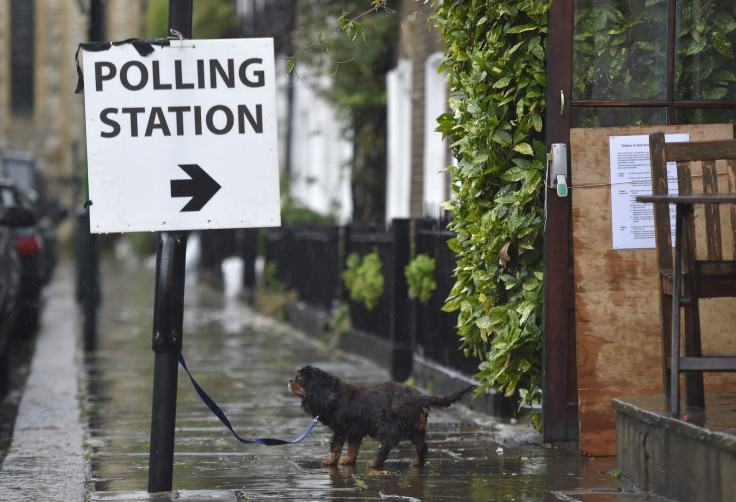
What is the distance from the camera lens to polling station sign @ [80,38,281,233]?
5781 mm

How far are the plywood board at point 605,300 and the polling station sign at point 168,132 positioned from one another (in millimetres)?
1966

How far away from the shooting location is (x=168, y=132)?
19.0ft

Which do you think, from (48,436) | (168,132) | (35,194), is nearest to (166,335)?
(168,132)

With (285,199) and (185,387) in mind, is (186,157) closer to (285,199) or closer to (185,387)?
(185,387)

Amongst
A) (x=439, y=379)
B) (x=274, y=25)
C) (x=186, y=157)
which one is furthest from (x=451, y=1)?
(x=274, y=25)

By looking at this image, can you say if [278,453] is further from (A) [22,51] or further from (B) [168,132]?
(A) [22,51]

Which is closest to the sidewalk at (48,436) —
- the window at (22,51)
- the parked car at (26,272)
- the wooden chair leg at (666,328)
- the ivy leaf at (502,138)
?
the parked car at (26,272)

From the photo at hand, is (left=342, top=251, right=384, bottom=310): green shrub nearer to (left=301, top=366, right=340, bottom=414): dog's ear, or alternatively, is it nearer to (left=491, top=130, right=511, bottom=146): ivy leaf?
(left=491, top=130, right=511, bottom=146): ivy leaf

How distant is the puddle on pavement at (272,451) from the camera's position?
6.14 metres

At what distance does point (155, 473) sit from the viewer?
592 centimetres

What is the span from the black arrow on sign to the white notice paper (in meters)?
2.37

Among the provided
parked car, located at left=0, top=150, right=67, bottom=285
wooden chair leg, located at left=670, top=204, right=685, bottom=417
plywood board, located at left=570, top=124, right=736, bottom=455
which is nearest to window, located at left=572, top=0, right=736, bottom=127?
plywood board, located at left=570, top=124, right=736, bottom=455

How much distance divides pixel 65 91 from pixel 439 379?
1696 inches

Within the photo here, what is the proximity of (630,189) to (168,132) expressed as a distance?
2.68 meters
